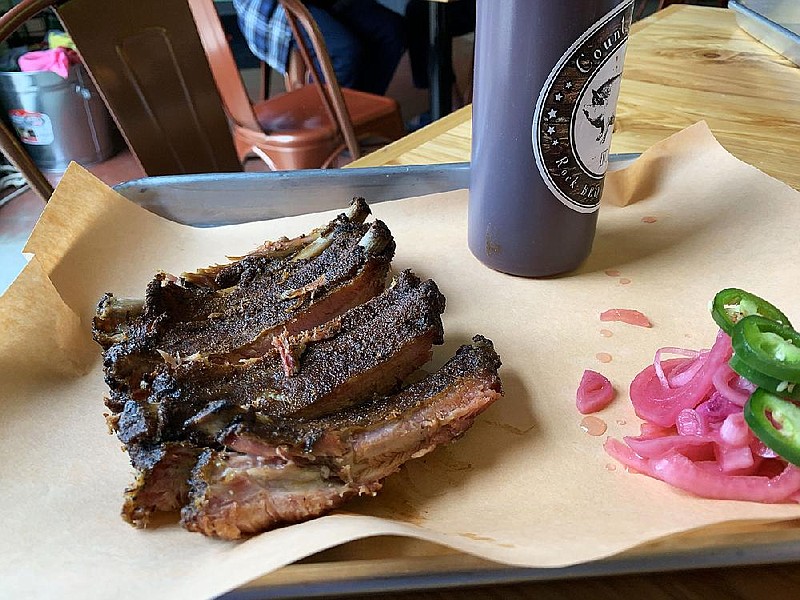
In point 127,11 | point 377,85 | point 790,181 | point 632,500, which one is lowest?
point 377,85

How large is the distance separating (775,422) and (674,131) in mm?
1061

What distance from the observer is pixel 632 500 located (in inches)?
31.4

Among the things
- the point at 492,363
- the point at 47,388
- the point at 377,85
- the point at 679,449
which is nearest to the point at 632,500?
the point at 679,449

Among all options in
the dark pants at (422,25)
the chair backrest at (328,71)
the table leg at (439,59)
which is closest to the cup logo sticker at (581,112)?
the chair backrest at (328,71)

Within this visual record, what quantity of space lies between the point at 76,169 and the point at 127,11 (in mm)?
669

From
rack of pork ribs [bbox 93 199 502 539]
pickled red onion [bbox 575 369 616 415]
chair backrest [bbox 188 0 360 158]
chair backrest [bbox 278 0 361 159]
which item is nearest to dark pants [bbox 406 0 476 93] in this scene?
chair backrest [bbox 188 0 360 158]

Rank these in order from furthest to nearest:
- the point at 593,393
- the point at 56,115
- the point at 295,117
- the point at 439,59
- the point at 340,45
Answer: the point at 56,115, the point at 340,45, the point at 439,59, the point at 295,117, the point at 593,393

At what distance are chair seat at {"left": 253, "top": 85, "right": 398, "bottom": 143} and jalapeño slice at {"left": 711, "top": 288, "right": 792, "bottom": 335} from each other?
2014 millimetres

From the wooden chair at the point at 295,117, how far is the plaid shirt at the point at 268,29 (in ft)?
0.70

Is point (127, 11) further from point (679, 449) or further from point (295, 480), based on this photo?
point (679, 449)

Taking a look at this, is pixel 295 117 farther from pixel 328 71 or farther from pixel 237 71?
pixel 328 71

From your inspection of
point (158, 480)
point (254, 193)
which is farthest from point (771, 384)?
point (254, 193)

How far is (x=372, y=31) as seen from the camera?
12.7 ft

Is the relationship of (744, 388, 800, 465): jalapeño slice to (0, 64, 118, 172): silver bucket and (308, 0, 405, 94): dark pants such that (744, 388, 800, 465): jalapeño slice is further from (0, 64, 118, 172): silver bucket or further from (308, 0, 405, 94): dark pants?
(0, 64, 118, 172): silver bucket
